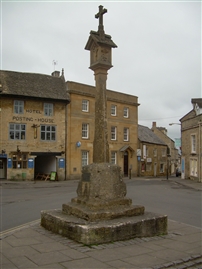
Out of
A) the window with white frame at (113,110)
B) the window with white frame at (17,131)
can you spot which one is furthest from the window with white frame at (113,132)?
the window with white frame at (17,131)

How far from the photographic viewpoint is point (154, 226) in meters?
7.81

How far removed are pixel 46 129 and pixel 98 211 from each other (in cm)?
2335

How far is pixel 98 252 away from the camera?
6.30 metres

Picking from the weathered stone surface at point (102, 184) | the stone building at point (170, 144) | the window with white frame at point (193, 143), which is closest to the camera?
the weathered stone surface at point (102, 184)

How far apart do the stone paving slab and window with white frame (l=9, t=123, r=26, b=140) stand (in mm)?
21485

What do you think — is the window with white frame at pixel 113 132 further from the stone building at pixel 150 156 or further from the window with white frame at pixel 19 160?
the window with white frame at pixel 19 160

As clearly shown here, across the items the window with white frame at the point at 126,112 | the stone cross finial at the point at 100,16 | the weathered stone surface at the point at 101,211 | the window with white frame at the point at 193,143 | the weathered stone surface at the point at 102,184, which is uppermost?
the window with white frame at the point at 126,112

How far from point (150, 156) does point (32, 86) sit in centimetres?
1990

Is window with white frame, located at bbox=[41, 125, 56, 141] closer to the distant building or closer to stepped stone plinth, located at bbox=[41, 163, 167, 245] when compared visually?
the distant building

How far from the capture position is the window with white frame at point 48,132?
30.1 metres

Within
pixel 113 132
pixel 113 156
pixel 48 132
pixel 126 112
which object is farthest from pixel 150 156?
pixel 48 132

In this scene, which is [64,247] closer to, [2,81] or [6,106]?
[6,106]

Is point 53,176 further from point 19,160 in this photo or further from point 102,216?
point 102,216

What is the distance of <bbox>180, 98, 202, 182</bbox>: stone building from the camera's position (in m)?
29.9
